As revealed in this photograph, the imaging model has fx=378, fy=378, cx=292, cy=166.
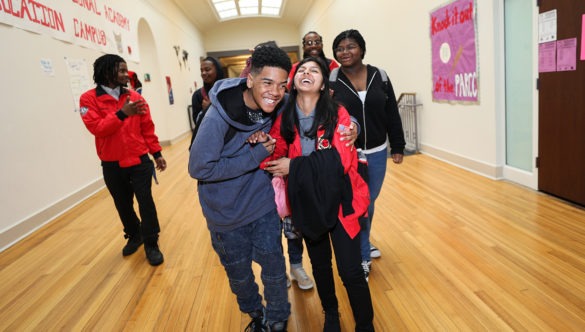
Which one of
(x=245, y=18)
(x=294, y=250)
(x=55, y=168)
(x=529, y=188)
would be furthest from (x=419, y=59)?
(x=245, y=18)

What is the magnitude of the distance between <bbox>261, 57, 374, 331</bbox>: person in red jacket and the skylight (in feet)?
39.0

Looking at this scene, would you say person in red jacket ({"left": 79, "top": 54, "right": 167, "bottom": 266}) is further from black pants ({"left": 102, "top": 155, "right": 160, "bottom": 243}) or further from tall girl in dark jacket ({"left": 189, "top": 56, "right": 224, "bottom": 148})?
tall girl in dark jacket ({"left": 189, "top": 56, "right": 224, "bottom": 148})

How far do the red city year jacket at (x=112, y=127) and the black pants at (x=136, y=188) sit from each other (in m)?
0.07

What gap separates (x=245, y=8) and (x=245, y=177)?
1380 cm

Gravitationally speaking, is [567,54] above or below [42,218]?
above

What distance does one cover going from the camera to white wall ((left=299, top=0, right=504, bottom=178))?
410 centimetres

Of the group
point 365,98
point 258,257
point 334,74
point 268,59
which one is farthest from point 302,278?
point 268,59

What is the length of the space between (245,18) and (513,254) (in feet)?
49.8

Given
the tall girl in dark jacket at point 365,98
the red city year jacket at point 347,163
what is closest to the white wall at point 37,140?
the red city year jacket at point 347,163

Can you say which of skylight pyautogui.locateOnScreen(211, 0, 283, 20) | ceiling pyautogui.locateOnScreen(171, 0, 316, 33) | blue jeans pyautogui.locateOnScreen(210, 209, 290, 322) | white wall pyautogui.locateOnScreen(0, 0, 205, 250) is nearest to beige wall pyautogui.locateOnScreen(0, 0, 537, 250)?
white wall pyautogui.locateOnScreen(0, 0, 205, 250)

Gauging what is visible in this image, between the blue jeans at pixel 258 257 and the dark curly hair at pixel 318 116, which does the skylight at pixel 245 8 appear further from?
the blue jeans at pixel 258 257

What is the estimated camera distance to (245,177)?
62.8 inches

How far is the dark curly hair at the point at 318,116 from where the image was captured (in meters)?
1.57

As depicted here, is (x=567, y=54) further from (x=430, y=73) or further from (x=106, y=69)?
(x=106, y=69)
